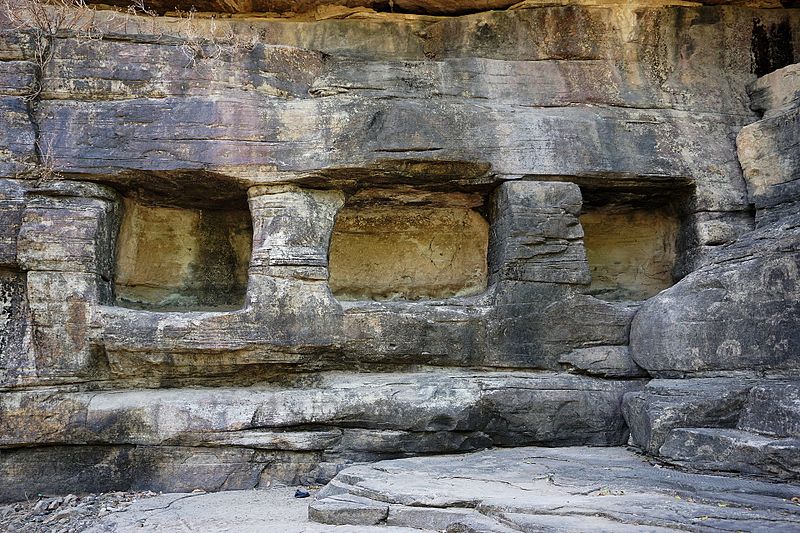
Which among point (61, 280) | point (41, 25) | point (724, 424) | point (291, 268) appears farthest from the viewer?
point (41, 25)

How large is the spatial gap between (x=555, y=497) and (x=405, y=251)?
370 centimetres

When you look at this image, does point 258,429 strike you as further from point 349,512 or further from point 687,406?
point 687,406

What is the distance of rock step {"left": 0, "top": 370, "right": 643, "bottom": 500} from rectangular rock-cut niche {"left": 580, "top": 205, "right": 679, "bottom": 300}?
1.80 metres

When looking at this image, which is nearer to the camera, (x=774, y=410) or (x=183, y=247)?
(x=774, y=410)

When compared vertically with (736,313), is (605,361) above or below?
below

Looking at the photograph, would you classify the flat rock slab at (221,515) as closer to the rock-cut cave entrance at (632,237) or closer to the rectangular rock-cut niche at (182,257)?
the rectangular rock-cut niche at (182,257)

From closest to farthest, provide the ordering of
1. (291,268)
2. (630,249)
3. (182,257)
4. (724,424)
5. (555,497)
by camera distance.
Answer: (555,497) < (724,424) < (291,268) < (182,257) < (630,249)

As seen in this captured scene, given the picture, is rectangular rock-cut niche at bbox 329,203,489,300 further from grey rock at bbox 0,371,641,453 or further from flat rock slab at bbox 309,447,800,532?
flat rock slab at bbox 309,447,800,532

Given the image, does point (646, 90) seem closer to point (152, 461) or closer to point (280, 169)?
point (280, 169)

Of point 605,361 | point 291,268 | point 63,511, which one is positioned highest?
point 291,268

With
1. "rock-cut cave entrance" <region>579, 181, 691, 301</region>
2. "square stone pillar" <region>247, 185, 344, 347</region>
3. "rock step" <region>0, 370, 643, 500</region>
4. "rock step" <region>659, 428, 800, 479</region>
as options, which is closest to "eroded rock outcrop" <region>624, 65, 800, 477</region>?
"rock step" <region>659, 428, 800, 479</region>

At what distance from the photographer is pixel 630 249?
24.4 feet

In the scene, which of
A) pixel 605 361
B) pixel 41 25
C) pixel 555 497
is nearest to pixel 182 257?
pixel 41 25

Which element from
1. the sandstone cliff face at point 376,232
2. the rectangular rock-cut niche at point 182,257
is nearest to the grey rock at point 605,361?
the sandstone cliff face at point 376,232
